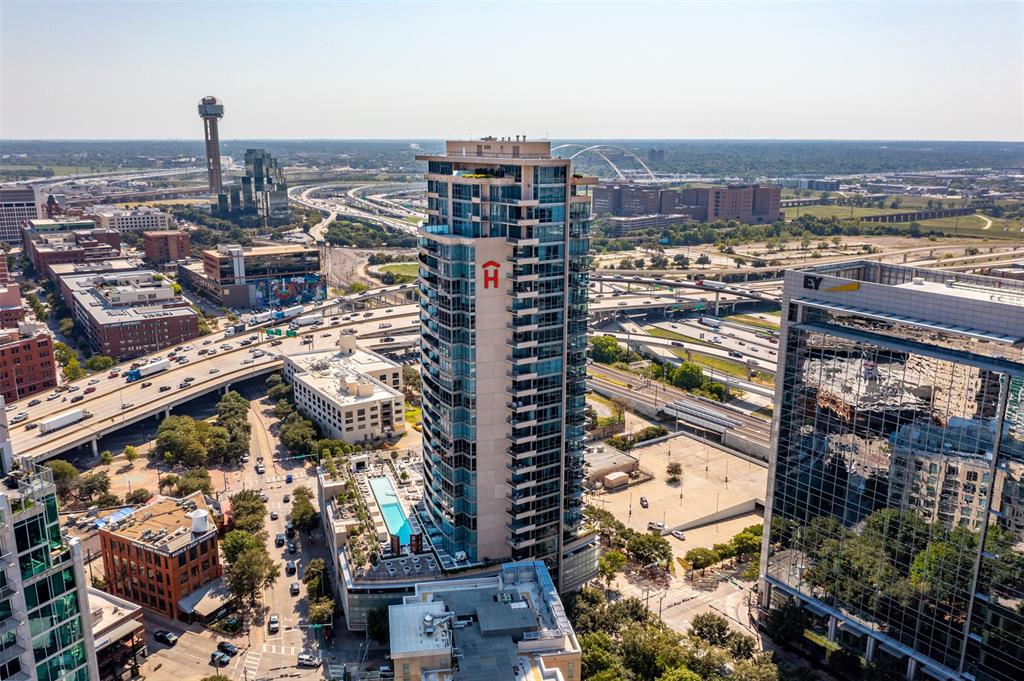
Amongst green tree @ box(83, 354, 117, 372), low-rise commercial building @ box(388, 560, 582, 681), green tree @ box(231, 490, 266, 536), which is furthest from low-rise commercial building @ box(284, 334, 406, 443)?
low-rise commercial building @ box(388, 560, 582, 681)

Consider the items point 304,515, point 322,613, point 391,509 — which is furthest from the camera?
point 304,515

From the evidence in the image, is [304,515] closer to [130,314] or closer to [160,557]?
[160,557]

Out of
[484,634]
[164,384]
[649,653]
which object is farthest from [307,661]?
[164,384]

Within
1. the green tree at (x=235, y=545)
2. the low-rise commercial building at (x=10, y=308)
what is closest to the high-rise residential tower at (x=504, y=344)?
the green tree at (x=235, y=545)

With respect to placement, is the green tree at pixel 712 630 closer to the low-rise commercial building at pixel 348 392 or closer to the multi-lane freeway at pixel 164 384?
the low-rise commercial building at pixel 348 392

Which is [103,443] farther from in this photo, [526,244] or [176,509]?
[526,244]

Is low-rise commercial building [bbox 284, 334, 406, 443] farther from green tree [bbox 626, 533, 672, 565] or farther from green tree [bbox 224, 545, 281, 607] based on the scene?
green tree [bbox 626, 533, 672, 565]
